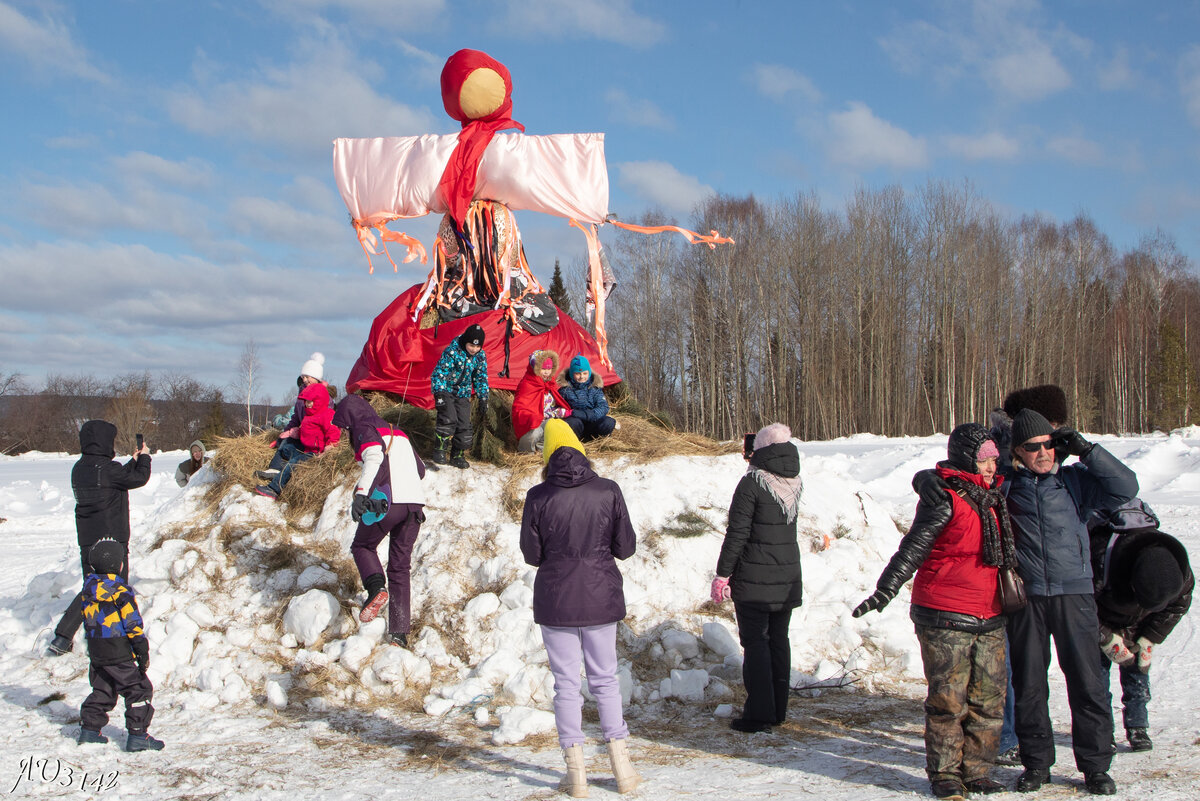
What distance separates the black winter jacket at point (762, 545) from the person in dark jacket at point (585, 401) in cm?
278

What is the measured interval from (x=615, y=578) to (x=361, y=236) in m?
5.25

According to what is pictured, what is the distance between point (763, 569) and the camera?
4547mm

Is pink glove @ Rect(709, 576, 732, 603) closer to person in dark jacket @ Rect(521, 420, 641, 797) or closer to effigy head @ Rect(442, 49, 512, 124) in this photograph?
person in dark jacket @ Rect(521, 420, 641, 797)

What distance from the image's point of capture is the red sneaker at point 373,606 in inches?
214

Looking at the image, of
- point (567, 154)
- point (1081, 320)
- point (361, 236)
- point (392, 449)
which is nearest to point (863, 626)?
point (392, 449)

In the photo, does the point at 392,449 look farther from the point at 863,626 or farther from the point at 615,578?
the point at 863,626

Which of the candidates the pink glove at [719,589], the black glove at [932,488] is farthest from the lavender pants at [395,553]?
the black glove at [932,488]

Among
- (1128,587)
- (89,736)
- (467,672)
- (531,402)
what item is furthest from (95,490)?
(1128,587)

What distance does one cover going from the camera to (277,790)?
3863 millimetres

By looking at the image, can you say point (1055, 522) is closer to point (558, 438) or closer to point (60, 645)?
point (558, 438)

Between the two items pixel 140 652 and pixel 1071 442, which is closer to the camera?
pixel 1071 442

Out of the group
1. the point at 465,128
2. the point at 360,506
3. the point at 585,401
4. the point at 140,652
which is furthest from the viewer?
the point at 465,128

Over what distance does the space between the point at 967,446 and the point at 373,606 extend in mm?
3622

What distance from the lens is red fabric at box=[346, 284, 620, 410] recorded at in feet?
26.7
